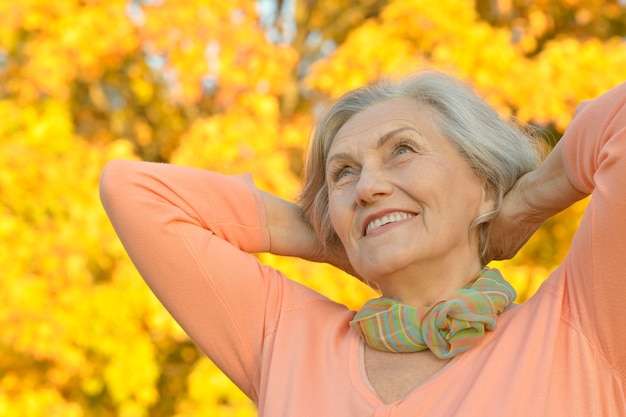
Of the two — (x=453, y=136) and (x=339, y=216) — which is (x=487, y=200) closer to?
(x=453, y=136)

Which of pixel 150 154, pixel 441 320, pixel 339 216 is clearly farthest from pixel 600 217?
pixel 150 154

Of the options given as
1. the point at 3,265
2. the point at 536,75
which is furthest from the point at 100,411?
the point at 536,75

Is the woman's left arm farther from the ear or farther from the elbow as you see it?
the elbow

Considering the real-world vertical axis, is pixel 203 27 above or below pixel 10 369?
above

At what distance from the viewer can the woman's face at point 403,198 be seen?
5.31 ft

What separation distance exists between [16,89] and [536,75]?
2713 mm

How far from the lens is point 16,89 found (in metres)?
4.71

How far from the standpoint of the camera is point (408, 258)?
1599 mm

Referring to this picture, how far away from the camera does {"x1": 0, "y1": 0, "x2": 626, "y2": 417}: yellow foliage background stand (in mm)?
4086

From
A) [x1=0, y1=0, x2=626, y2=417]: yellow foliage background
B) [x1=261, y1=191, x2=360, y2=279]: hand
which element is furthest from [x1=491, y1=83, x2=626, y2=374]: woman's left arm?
[x1=0, y1=0, x2=626, y2=417]: yellow foliage background

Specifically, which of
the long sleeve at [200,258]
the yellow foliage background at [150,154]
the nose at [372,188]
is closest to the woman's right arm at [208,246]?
the long sleeve at [200,258]

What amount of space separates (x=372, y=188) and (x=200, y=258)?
1.28ft

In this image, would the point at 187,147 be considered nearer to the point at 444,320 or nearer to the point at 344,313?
the point at 344,313

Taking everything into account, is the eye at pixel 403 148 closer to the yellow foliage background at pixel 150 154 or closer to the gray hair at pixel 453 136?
the gray hair at pixel 453 136
